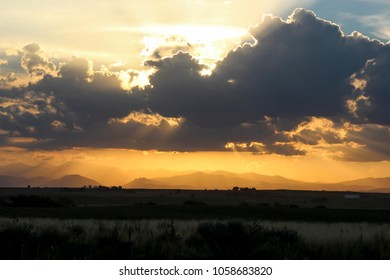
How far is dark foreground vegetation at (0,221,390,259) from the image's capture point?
2067 centimetres

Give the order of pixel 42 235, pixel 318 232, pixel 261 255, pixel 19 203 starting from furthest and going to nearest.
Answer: pixel 19 203 → pixel 318 232 → pixel 42 235 → pixel 261 255

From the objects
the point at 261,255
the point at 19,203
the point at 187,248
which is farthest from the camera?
the point at 19,203

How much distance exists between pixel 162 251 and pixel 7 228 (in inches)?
273

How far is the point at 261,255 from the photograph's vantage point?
20406 millimetres

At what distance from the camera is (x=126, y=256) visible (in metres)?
20.8

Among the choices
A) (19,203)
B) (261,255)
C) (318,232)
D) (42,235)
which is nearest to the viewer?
(261,255)

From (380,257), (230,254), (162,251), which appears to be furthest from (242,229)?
(380,257)

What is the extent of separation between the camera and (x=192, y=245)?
2245 centimetres

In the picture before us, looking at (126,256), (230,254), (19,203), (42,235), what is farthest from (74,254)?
(19,203)

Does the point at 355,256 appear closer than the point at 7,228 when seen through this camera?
Yes

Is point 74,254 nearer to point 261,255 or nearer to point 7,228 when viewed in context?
point 7,228

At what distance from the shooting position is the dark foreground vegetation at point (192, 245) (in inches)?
814

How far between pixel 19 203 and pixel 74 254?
88.4 meters

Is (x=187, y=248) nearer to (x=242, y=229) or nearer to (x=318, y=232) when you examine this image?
(x=242, y=229)
